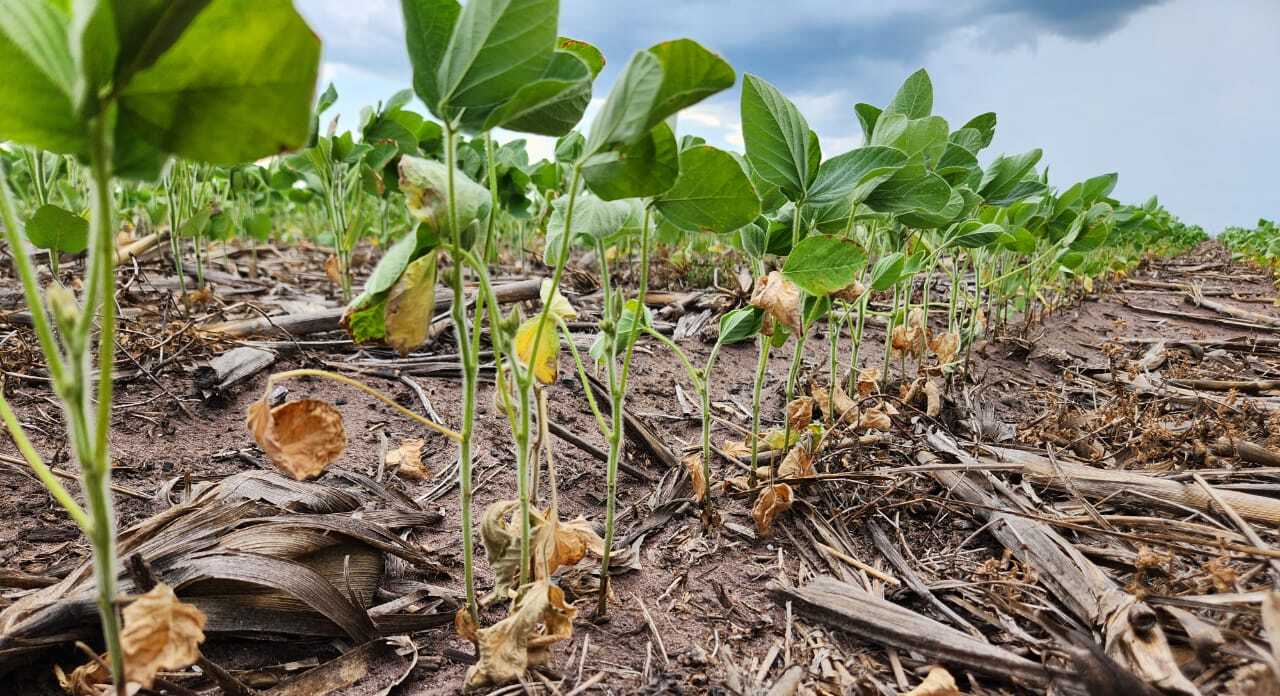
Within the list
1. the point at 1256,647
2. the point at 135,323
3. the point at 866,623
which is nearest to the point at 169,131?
the point at 866,623

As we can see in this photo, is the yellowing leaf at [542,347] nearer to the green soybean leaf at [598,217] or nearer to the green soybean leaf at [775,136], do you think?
the green soybean leaf at [598,217]

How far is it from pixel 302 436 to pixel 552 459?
0.62m

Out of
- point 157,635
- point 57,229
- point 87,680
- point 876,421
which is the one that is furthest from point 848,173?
point 57,229

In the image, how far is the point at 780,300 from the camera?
50.7 inches

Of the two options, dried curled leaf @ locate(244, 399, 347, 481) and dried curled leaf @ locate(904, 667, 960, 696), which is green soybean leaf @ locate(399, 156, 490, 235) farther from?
dried curled leaf @ locate(904, 667, 960, 696)

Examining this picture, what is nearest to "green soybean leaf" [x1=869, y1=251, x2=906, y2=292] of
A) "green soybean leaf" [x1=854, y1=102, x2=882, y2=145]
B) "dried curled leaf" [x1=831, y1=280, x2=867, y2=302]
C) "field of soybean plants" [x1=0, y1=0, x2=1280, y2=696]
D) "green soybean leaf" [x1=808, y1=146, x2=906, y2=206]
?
"field of soybean plants" [x1=0, y1=0, x2=1280, y2=696]

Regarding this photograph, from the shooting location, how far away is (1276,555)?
102cm

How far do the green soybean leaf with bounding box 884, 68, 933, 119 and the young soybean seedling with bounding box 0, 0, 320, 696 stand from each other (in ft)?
6.04

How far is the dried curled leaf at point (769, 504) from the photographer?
153 centimetres

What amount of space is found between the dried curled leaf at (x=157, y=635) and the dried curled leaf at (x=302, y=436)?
19 cm

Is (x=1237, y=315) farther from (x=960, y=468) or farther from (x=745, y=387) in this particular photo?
(x=960, y=468)

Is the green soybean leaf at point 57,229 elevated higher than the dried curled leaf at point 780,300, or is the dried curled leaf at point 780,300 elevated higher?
the green soybean leaf at point 57,229

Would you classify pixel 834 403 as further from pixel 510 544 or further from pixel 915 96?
pixel 510 544

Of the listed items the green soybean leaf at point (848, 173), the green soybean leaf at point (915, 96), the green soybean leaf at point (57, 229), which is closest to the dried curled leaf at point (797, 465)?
the green soybean leaf at point (848, 173)
